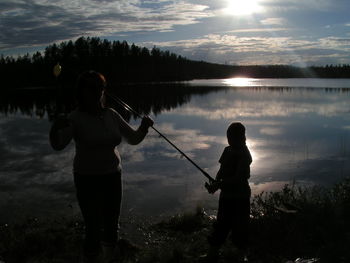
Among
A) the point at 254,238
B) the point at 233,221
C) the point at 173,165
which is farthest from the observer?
the point at 173,165

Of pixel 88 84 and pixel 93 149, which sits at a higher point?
pixel 88 84

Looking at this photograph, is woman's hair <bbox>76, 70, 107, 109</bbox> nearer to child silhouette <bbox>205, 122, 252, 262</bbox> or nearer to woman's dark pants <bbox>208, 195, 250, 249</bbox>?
child silhouette <bbox>205, 122, 252, 262</bbox>

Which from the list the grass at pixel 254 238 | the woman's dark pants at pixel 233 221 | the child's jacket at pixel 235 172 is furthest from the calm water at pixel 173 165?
the child's jacket at pixel 235 172

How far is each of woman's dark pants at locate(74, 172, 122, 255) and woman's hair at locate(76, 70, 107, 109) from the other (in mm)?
748

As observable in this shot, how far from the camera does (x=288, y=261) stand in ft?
15.1

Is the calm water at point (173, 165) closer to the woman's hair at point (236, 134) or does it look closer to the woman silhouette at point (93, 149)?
the woman's hair at point (236, 134)

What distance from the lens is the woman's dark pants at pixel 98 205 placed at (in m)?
3.86

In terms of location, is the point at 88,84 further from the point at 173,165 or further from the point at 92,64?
the point at 92,64

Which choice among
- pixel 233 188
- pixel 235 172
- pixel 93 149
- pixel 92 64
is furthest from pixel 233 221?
pixel 92 64

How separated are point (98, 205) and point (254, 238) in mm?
2585

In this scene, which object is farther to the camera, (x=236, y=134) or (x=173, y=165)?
(x=173, y=165)

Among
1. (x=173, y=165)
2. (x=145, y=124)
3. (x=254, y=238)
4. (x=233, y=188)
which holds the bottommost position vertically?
(x=173, y=165)

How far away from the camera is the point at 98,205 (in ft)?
13.0

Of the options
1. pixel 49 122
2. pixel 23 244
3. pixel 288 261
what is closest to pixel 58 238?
pixel 23 244
